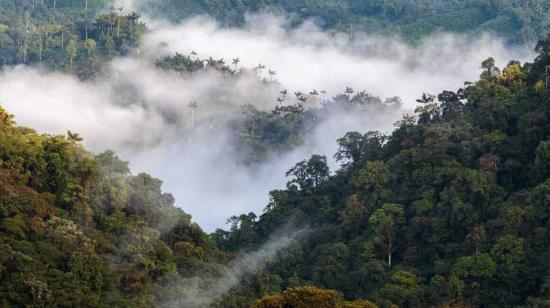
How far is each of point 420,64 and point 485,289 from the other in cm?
7764

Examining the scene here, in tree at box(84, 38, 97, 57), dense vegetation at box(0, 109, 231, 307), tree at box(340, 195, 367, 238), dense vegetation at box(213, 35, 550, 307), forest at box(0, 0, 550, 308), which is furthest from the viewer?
tree at box(84, 38, 97, 57)

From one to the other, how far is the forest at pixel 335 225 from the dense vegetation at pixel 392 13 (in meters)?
53.0

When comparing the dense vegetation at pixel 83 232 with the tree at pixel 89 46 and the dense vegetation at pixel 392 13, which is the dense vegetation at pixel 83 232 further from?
the dense vegetation at pixel 392 13

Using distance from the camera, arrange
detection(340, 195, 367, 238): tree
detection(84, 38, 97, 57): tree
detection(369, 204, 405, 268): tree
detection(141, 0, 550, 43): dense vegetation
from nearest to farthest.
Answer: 1. detection(369, 204, 405, 268): tree
2. detection(340, 195, 367, 238): tree
3. detection(84, 38, 97, 57): tree
4. detection(141, 0, 550, 43): dense vegetation

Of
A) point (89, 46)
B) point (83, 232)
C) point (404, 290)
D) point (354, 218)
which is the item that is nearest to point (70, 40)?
point (89, 46)

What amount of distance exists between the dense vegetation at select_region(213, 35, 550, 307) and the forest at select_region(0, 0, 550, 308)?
90 mm

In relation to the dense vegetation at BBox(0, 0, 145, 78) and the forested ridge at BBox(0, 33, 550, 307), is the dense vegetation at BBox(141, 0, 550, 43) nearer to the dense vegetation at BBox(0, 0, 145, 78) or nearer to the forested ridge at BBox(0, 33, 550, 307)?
the dense vegetation at BBox(0, 0, 145, 78)

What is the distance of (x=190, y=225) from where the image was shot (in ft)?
197

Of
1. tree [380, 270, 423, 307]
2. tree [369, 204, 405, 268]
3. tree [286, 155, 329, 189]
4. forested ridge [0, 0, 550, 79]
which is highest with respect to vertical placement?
forested ridge [0, 0, 550, 79]

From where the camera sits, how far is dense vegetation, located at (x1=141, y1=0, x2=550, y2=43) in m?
120

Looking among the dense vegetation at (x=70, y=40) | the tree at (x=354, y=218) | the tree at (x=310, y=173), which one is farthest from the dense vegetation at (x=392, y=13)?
the tree at (x=354, y=218)

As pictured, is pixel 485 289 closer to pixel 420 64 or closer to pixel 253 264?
pixel 253 264

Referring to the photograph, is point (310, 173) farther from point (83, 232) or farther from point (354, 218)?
point (83, 232)

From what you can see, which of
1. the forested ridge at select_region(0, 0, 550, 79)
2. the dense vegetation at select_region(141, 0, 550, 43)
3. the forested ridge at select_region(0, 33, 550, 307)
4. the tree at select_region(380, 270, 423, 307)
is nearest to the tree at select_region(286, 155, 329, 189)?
the forested ridge at select_region(0, 33, 550, 307)
